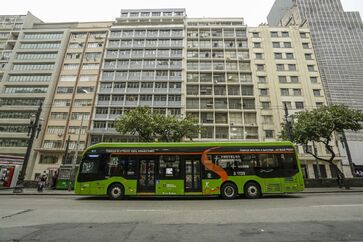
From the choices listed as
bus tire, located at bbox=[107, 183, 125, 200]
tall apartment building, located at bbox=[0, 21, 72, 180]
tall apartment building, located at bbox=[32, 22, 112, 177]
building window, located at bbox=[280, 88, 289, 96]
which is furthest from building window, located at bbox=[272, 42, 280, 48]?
tall apartment building, located at bbox=[0, 21, 72, 180]

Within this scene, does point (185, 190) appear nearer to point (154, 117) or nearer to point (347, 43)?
point (154, 117)

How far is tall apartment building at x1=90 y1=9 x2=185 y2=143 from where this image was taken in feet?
127

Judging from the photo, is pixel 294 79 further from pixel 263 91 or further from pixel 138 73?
pixel 138 73

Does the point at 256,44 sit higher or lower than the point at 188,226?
higher

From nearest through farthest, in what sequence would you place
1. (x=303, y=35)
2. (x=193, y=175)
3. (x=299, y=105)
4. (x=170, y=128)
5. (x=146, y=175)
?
(x=193, y=175) < (x=146, y=175) < (x=170, y=128) < (x=299, y=105) < (x=303, y=35)

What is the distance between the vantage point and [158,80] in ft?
135

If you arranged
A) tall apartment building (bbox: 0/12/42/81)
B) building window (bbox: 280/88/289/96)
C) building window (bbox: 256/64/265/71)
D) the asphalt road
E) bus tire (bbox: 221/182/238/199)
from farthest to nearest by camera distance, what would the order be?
tall apartment building (bbox: 0/12/42/81)
building window (bbox: 256/64/265/71)
building window (bbox: 280/88/289/96)
bus tire (bbox: 221/182/238/199)
the asphalt road

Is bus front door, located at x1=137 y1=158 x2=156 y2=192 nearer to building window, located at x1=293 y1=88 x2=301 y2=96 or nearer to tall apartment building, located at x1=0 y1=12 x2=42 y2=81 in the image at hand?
building window, located at x1=293 y1=88 x2=301 y2=96

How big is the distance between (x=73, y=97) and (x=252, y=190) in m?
40.0

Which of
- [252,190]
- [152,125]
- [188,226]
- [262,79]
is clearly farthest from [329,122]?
[262,79]

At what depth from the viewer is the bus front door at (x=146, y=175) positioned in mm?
11875

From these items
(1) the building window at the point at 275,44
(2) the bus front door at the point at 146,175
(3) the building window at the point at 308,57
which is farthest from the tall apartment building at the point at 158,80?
(2) the bus front door at the point at 146,175

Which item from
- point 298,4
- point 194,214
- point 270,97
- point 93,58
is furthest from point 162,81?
point 298,4

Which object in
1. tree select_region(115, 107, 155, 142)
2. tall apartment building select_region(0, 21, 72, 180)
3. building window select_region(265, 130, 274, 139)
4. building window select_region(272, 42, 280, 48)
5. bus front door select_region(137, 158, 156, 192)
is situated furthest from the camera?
building window select_region(272, 42, 280, 48)
